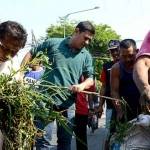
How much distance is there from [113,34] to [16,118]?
2446 inches

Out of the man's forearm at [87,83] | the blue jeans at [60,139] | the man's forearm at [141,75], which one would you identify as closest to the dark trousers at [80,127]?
the blue jeans at [60,139]

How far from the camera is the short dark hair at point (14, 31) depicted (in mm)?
3881

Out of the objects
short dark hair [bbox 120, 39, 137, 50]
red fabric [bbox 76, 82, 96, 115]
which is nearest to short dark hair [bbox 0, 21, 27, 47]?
short dark hair [bbox 120, 39, 137, 50]

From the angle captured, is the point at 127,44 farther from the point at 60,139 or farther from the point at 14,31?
the point at 14,31

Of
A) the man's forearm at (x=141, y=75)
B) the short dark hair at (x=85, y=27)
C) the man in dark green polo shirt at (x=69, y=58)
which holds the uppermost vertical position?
the short dark hair at (x=85, y=27)

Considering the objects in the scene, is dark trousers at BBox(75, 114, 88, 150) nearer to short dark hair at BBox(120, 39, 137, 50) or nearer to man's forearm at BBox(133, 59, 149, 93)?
short dark hair at BBox(120, 39, 137, 50)

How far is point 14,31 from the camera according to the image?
12.8 feet

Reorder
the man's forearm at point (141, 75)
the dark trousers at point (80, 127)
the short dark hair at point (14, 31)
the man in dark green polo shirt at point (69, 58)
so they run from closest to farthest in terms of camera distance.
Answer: the man's forearm at point (141, 75) < the short dark hair at point (14, 31) < the man in dark green polo shirt at point (69, 58) < the dark trousers at point (80, 127)

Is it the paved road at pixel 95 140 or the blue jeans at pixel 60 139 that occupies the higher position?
the blue jeans at pixel 60 139

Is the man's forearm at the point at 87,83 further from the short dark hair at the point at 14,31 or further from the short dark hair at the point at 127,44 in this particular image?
the short dark hair at the point at 14,31

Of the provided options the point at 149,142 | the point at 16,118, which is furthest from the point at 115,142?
the point at 16,118

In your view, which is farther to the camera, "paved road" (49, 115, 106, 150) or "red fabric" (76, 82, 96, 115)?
"paved road" (49, 115, 106, 150)

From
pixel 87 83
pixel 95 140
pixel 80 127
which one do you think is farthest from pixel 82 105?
pixel 95 140

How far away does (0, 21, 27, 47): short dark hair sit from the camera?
3.88 meters
